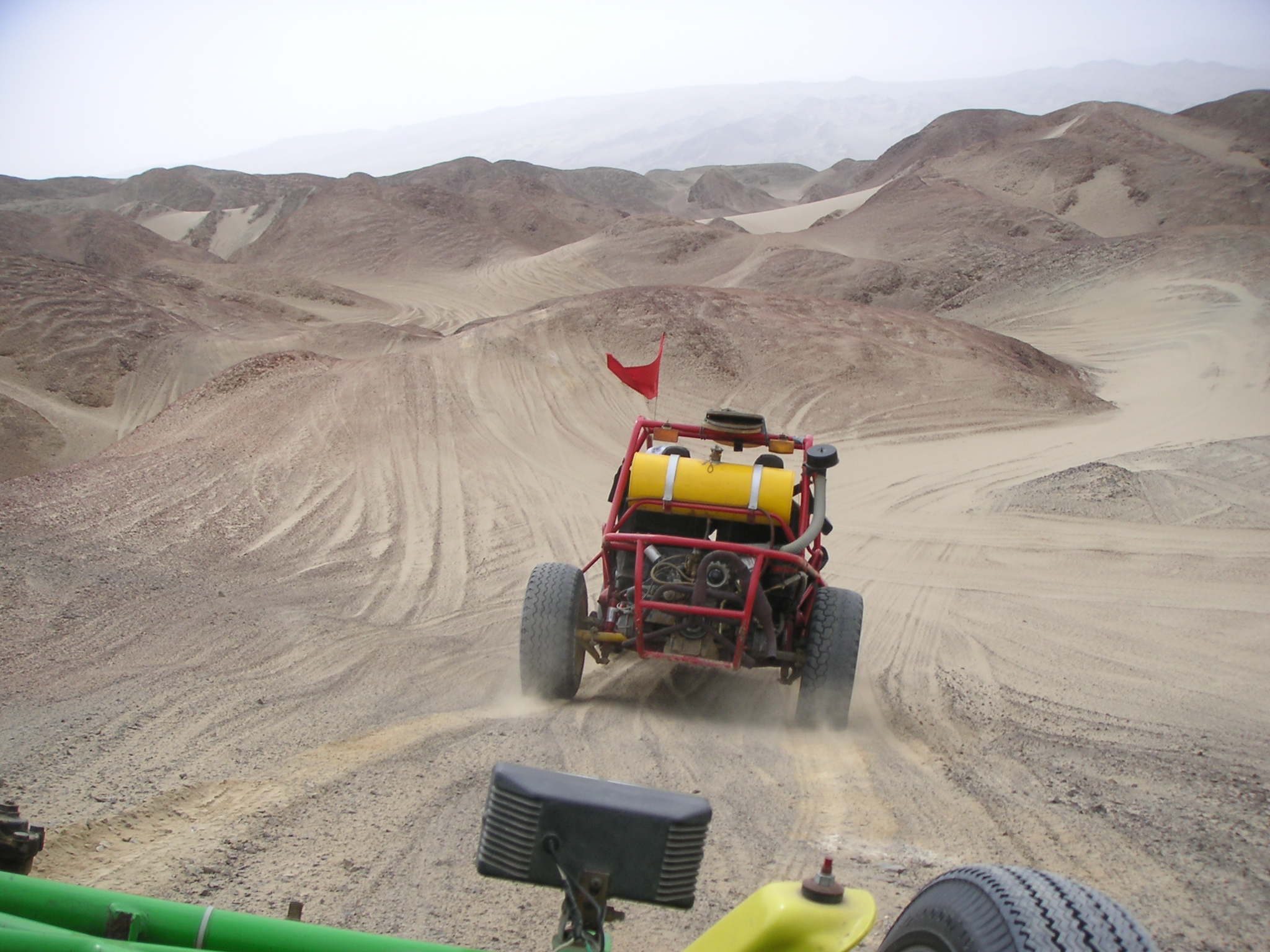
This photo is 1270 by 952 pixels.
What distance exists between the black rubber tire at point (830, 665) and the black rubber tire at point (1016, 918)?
3.69 metres

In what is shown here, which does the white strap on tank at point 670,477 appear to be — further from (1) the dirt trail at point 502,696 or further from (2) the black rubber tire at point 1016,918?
(2) the black rubber tire at point 1016,918

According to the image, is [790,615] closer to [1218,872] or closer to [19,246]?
[1218,872]

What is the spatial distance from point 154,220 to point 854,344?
50.8 metres

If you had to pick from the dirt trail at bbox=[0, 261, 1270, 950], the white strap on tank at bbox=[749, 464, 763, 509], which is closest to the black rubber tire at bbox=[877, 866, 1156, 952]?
the dirt trail at bbox=[0, 261, 1270, 950]

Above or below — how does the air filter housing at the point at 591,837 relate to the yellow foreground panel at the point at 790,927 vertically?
above

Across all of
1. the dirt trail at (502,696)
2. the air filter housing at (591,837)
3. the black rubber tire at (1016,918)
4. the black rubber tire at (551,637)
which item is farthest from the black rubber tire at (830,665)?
the air filter housing at (591,837)

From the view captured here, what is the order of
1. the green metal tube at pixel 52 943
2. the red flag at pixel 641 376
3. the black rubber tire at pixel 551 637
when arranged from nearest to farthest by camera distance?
the green metal tube at pixel 52 943, the black rubber tire at pixel 551 637, the red flag at pixel 641 376

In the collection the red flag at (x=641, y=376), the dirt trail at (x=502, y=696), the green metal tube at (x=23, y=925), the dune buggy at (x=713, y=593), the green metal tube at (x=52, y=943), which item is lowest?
the dirt trail at (x=502, y=696)

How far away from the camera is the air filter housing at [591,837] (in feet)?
6.01

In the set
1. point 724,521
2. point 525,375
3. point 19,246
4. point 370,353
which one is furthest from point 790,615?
point 19,246

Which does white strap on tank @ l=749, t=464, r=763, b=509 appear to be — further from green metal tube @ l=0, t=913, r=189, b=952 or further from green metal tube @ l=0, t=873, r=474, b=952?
green metal tube @ l=0, t=913, r=189, b=952

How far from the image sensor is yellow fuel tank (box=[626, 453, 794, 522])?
6.51 metres

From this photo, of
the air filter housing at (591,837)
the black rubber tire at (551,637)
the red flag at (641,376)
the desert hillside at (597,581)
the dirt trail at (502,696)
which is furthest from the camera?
the red flag at (641,376)

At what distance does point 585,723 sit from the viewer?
555 centimetres
